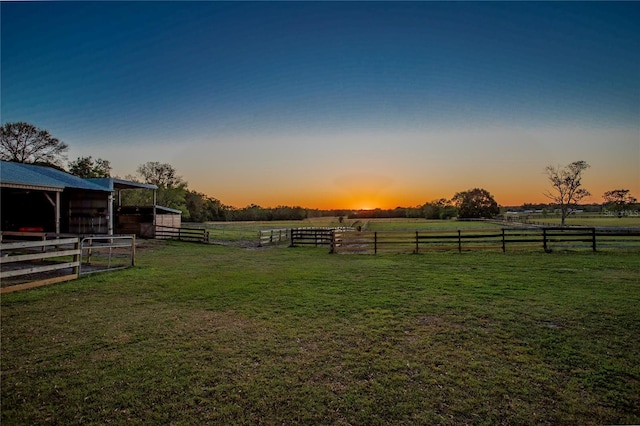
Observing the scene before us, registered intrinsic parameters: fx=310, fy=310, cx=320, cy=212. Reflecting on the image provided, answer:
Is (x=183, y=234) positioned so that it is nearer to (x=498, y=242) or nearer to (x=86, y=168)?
(x=498, y=242)

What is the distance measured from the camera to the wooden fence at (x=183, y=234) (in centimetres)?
2193

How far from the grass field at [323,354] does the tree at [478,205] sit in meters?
76.0

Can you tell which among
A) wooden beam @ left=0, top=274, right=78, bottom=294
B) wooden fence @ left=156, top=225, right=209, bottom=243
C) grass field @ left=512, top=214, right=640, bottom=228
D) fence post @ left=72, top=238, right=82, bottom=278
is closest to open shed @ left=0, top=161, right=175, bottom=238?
wooden fence @ left=156, top=225, right=209, bottom=243

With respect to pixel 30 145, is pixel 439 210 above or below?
below

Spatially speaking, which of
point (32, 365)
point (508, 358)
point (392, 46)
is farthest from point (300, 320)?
point (392, 46)

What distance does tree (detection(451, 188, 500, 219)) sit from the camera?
76.4 m

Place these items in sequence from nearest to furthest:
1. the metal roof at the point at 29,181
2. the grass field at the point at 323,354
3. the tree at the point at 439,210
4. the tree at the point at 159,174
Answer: the grass field at the point at 323,354 → the metal roof at the point at 29,181 → the tree at the point at 159,174 → the tree at the point at 439,210

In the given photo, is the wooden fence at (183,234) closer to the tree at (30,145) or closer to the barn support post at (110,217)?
the barn support post at (110,217)

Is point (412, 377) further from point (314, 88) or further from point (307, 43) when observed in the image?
point (314, 88)

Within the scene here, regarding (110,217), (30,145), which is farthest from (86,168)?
(110,217)

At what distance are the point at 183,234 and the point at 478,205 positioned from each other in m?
73.7

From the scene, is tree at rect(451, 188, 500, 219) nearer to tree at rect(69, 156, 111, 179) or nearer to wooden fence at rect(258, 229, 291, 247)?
wooden fence at rect(258, 229, 291, 247)

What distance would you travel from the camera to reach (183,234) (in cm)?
2364

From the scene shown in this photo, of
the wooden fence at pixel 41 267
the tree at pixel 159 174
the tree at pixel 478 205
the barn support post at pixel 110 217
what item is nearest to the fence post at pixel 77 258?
the wooden fence at pixel 41 267
